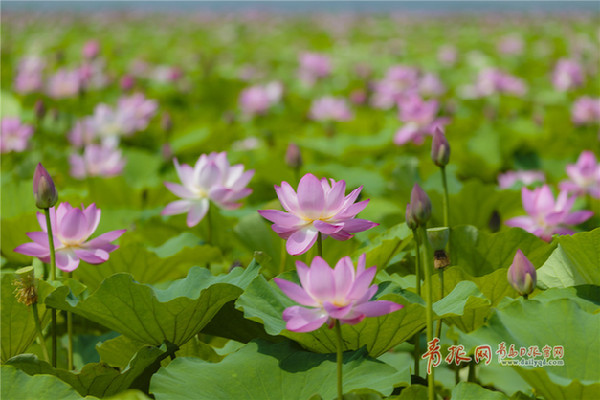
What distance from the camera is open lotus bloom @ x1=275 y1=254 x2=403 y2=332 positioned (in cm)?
96

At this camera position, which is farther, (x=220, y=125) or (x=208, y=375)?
(x=220, y=125)

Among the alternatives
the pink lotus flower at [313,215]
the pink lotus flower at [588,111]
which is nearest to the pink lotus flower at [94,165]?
the pink lotus flower at [313,215]

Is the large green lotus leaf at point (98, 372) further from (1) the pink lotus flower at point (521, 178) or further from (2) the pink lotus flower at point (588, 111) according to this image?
(2) the pink lotus flower at point (588, 111)

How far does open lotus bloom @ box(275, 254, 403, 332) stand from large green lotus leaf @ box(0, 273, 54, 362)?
1.68 ft

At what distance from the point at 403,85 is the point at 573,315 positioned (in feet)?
9.74

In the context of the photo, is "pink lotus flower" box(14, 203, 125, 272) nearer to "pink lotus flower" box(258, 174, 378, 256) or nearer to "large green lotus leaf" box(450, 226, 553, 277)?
"pink lotus flower" box(258, 174, 378, 256)

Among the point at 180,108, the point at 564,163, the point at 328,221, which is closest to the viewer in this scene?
the point at 328,221

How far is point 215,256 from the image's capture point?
1.64 meters

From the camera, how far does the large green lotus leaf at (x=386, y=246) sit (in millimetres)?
1362

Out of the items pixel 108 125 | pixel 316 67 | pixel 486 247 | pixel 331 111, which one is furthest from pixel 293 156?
pixel 316 67

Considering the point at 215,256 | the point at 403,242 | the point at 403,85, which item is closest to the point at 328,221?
the point at 403,242

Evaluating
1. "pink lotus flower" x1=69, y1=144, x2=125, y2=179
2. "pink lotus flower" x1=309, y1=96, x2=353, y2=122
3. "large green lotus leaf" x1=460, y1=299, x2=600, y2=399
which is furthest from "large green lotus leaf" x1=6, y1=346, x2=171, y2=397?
"pink lotus flower" x1=309, y1=96, x2=353, y2=122

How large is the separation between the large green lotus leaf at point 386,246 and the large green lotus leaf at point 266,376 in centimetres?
30

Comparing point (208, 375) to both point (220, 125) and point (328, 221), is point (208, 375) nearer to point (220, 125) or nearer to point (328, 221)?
point (328, 221)
